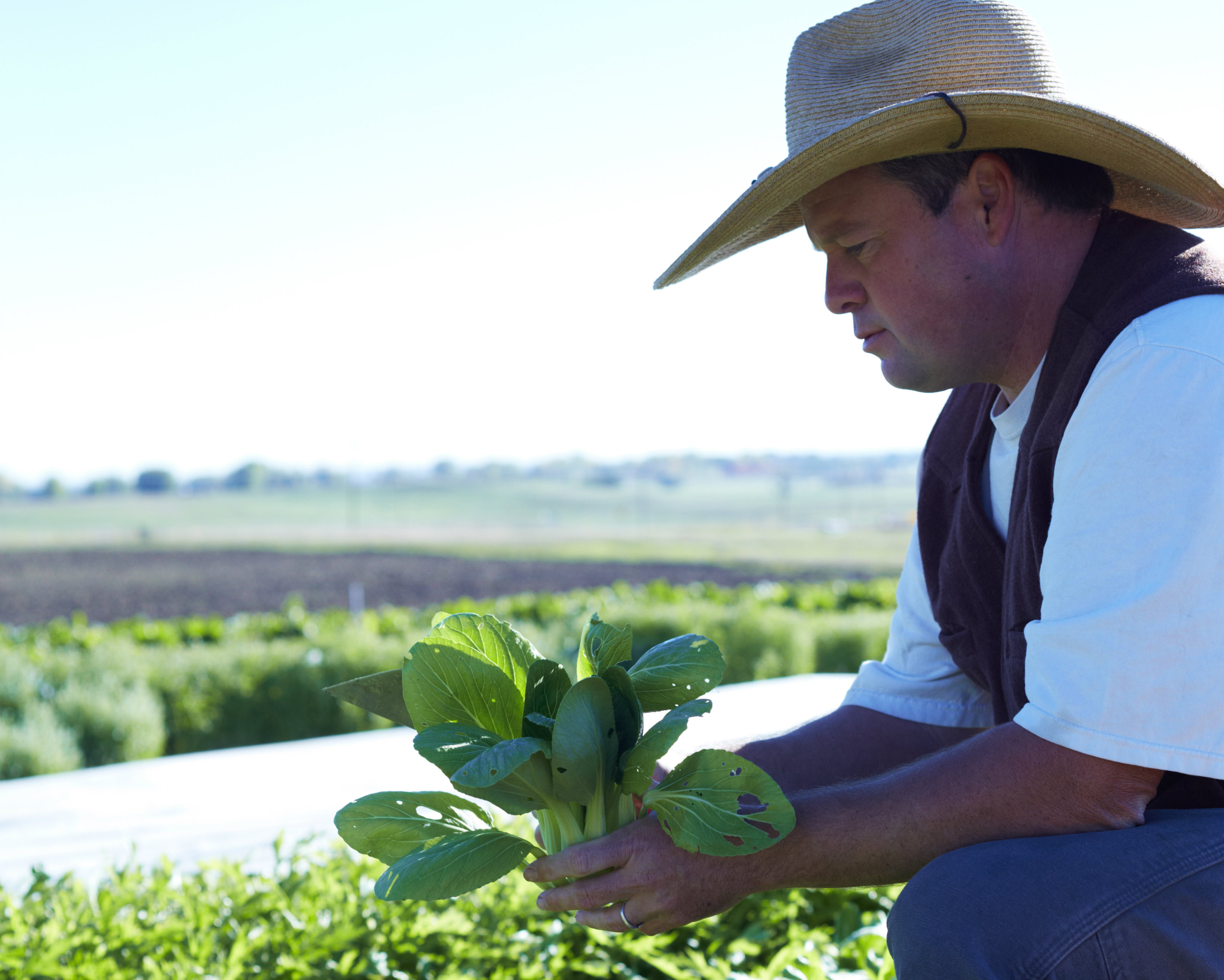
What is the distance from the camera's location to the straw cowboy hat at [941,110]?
1.41 metres

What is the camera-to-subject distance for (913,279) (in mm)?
1502

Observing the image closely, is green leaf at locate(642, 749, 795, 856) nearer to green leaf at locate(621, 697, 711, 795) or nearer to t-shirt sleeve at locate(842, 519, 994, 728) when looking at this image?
green leaf at locate(621, 697, 711, 795)

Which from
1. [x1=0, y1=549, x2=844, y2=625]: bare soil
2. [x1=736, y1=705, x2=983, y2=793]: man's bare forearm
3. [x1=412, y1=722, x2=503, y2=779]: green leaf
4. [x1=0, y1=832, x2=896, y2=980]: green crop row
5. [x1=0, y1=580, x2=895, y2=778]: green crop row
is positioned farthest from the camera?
[x1=0, y1=549, x2=844, y2=625]: bare soil

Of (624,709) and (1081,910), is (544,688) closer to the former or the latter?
(624,709)

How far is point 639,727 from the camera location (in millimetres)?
1415

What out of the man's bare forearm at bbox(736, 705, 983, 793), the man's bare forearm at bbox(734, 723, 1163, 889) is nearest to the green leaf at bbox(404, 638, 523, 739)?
the man's bare forearm at bbox(734, 723, 1163, 889)

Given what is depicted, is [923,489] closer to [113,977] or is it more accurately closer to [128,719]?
[113,977]

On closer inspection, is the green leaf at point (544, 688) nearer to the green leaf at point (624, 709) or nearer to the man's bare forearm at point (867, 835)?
the green leaf at point (624, 709)

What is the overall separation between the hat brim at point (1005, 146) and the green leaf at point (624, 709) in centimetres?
79

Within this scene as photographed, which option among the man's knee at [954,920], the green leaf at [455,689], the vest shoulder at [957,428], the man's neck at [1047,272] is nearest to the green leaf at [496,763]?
the green leaf at [455,689]

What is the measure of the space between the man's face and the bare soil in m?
13.0

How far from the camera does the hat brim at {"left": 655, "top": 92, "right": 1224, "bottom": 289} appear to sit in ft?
4.57

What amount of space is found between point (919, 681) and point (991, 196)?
940 millimetres

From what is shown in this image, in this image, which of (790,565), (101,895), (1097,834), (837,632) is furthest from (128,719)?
(790,565)
